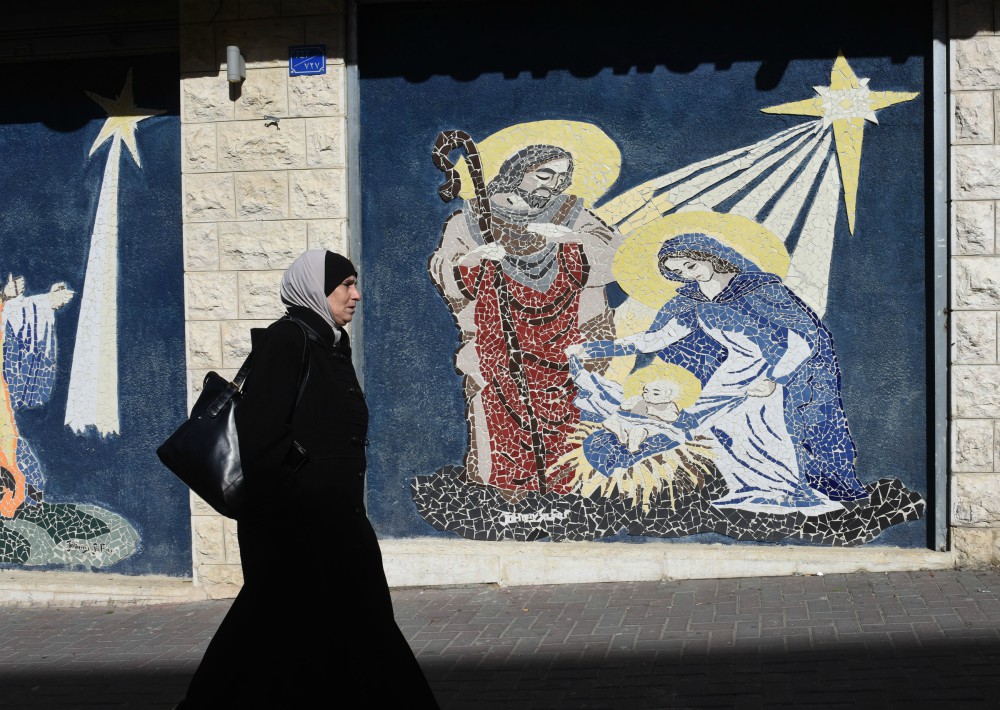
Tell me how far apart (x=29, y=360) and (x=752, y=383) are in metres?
5.02

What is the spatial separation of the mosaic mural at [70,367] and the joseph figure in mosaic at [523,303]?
212 centimetres

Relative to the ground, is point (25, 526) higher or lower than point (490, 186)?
lower

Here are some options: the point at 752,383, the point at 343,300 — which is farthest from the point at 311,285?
the point at 752,383

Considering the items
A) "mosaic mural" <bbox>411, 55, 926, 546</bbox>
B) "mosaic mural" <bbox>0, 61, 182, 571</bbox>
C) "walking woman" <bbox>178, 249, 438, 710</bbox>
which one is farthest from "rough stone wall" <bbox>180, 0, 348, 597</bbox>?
"walking woman" <bbox>178, 249, 438, 710</bbox>

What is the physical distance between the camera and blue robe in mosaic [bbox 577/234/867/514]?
283 inches

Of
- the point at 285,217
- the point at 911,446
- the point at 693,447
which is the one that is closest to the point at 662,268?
the point at 693,447

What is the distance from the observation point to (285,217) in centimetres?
753

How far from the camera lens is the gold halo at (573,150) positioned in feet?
24.3

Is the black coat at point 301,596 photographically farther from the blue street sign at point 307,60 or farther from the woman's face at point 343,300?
the blue street sign at point 307,60

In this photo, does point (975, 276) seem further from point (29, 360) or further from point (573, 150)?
point (29, 360)

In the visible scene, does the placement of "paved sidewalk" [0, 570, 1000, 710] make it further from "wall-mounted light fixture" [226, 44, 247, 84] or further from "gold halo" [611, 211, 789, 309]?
"wall-mounted light fixture" [226, 44, 247, 84]

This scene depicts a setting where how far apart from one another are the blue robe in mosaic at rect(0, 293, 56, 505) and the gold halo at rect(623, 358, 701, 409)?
160 inches

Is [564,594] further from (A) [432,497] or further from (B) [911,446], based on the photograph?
(B) [911,446]

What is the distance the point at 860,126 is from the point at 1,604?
655cm
